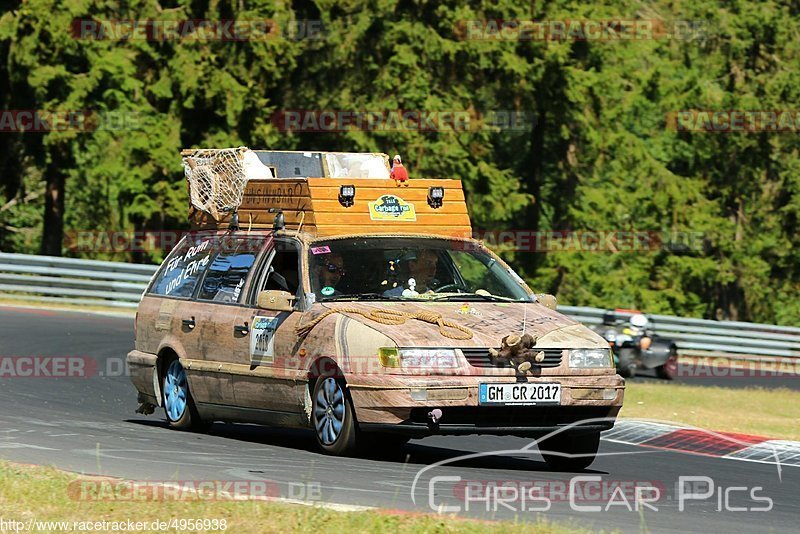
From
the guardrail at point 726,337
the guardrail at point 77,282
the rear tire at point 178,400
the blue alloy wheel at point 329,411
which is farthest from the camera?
the guardrail at point 726,337

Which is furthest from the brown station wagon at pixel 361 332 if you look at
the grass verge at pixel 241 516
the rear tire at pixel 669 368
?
the rear tire at pixel 669 368

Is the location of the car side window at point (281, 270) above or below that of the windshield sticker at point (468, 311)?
above

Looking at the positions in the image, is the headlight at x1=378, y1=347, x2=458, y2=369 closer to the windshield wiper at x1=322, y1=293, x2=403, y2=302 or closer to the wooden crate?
the windshield wiper at x1=322, y1=293, x2=403, y2=302

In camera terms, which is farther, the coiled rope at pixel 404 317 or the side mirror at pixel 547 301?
the side mirror at pixel 547 301

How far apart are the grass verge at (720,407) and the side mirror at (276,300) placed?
5465 millimetres

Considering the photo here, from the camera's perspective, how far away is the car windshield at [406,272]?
35.8 feet

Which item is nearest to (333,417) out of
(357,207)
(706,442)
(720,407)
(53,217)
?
(357,207)

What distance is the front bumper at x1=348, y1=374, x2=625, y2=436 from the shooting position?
965 cm

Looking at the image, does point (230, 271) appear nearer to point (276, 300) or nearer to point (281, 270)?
point (281, 270)

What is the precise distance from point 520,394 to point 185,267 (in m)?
4.13

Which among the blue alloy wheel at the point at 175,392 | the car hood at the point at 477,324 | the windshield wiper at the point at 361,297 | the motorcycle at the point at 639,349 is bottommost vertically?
the motorcycle at the point at 639,349

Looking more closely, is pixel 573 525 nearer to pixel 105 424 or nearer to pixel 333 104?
pixel 105 424

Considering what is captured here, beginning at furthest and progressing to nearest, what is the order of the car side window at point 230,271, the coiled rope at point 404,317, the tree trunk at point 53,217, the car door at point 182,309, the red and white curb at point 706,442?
1. the tree trunk at point 53,217
2. the red and white curb at point 706,442
3. the car door at point 182,309
4. the car side window at point 230,271
5. the coiled rope at point 404,317

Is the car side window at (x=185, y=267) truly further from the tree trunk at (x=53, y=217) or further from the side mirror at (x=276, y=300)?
the tree trunk at (x=53, y=217)
